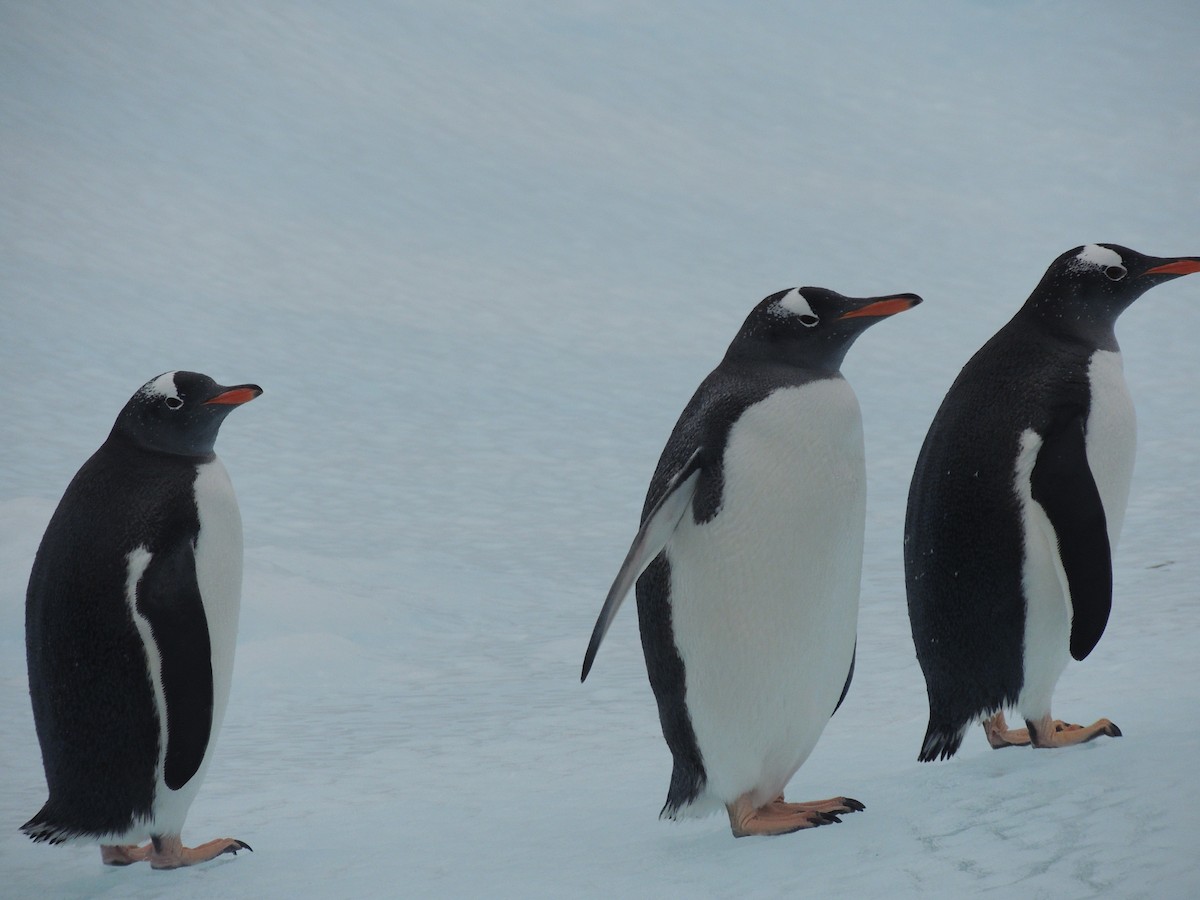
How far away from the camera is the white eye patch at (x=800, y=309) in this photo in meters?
2.29

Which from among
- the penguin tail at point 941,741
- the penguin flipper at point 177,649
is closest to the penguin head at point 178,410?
the penguin flipper at point 177,649

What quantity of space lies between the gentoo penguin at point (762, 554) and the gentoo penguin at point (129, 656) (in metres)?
0.83

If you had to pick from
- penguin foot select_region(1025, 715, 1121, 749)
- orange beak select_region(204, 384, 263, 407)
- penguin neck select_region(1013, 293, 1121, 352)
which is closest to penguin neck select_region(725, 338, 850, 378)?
penguin neck select_region(1013, 293, 1121, 352)

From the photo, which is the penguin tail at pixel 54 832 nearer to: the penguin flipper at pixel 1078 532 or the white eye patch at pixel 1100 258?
the penguin flipper at pixel 1078 532

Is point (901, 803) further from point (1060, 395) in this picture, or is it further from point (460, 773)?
Answer: point (460, 773)

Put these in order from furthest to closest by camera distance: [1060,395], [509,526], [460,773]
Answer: [509,526], [460,773], [1060,395]

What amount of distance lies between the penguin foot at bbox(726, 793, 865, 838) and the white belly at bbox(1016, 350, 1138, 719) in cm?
48

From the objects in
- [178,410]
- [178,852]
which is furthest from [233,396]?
[178,852]

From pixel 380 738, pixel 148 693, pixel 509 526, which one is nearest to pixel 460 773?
pixel 380 738

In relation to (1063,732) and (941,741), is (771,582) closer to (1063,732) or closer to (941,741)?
(941,741)

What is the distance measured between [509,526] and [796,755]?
12.3 feet

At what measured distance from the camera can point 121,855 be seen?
2.54m

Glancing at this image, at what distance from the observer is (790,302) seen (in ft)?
7.57

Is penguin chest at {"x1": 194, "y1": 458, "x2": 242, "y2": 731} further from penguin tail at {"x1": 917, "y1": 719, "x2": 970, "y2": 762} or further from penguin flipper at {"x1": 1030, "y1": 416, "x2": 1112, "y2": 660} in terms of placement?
penguin flipper at {"x1": 1030, "y1": 416, "x2": 1112, "y2": 660}
